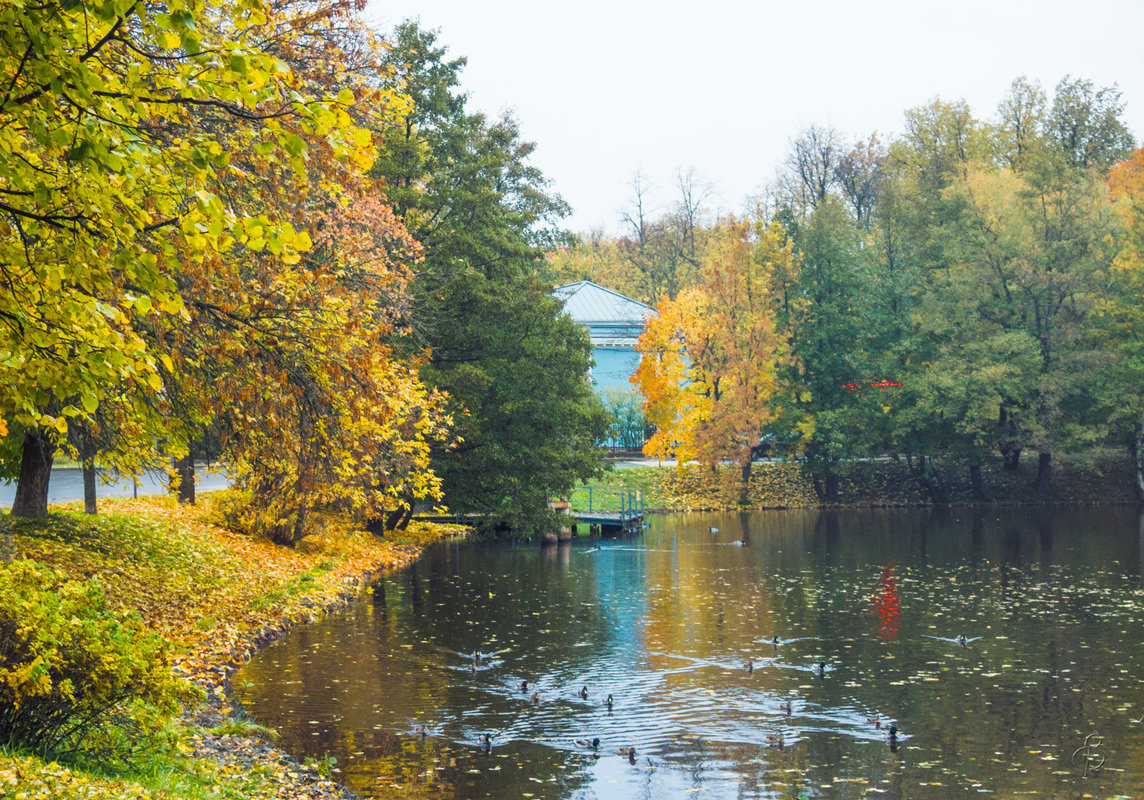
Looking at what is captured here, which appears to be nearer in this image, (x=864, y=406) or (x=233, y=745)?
(x=233, y=745)

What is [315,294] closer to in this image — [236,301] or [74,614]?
[236,301]

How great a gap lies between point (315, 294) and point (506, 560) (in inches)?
667

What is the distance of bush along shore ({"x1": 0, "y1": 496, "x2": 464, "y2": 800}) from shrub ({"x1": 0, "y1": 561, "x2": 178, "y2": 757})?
1cm

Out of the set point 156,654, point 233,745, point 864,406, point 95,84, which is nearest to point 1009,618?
point 233,745

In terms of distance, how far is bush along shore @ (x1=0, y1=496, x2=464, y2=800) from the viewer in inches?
318

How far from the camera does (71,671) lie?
8438mm

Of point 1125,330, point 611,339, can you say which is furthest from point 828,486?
point 611,339

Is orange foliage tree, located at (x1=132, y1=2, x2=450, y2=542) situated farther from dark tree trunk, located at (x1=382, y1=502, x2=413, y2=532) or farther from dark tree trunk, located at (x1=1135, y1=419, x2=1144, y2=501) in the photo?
dark tree trunk, located at (x1=1135, y1=419, x2=1144, y2=501)

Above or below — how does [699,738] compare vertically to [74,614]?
below

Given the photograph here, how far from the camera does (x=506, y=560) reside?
3167 cm

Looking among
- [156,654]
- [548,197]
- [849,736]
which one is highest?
[548,197]

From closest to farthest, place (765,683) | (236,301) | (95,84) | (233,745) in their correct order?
(95,84), (233,745), (236,301), (765,683)

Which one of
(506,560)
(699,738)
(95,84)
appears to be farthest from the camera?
(506,560)

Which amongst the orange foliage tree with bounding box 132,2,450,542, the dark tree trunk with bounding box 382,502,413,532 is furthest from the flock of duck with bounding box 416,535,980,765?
the dark tree trunk with bounding box 382,502,413,532
